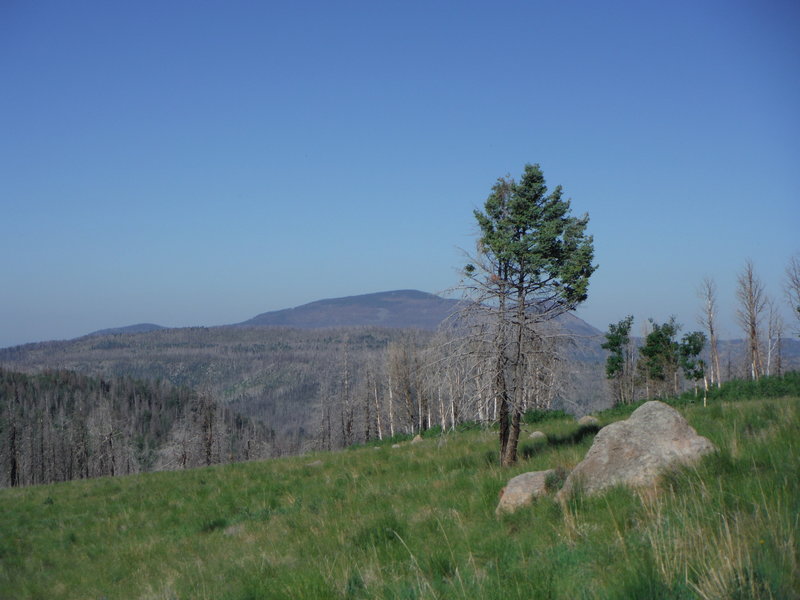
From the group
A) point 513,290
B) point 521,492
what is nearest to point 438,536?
point 521,492

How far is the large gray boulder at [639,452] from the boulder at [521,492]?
0.40 metres

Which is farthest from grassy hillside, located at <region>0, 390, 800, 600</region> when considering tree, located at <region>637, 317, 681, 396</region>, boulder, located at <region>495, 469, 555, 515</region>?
tree, located at <region>637, 317, 681, 396</region>

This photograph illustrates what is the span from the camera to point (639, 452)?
7164 mm

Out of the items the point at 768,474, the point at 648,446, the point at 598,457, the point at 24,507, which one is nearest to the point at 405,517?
the point at 598,457

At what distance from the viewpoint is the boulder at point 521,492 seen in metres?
7.04

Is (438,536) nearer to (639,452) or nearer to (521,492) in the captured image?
(521,492)

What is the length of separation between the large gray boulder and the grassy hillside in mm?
357

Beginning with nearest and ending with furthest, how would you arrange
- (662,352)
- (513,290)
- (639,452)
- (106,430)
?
(639,452) → (513,290) → (662,352) → (106,430)

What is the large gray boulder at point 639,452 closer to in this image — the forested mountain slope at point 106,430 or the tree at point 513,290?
the tree at point 513,290

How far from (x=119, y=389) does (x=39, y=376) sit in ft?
69.3

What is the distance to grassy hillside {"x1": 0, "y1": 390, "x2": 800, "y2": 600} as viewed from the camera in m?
3.80

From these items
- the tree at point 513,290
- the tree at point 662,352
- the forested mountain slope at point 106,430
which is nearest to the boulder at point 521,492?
the tree at point 513,290

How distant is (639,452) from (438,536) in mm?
2812

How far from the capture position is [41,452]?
325 ft
